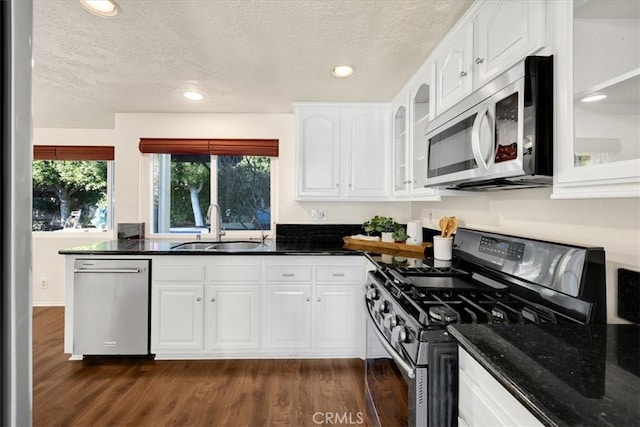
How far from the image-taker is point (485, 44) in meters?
1.34

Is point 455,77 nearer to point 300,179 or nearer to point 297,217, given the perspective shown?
point 300,179

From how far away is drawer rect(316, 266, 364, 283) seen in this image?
2.50 meters

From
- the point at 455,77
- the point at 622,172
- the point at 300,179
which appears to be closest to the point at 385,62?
the point at 455,77

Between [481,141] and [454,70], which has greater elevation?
[454,70]

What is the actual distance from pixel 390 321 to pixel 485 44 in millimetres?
1270

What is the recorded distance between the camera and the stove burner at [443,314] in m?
1.07

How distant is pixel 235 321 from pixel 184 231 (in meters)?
1.32

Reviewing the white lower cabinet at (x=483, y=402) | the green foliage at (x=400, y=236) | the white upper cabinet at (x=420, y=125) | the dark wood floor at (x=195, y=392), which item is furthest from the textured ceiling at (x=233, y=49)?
the dark wood floor at (x=195, y=392)

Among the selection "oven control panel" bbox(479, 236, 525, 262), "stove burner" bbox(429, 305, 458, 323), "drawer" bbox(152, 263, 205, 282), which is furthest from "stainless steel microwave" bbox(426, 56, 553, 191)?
"drawer" bbox(152, 263, 205, 282)

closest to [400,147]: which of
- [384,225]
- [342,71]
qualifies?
[384,225]

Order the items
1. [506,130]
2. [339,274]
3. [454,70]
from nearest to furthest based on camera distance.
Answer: [506,130]
[454,70]
[339,274]

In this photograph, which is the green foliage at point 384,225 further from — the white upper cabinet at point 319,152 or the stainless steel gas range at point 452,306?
the stainless steel gas range at point 452,306

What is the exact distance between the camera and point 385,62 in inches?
Answer: 82.0

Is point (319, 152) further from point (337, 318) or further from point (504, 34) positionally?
point (504, 34)
